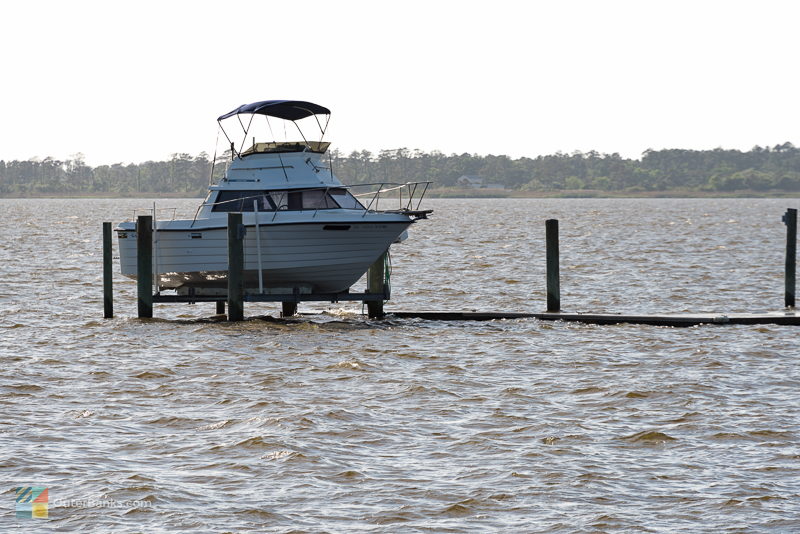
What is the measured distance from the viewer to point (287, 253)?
73.0ft

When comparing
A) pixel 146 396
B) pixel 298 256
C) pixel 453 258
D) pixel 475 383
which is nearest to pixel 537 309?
pixel 298 256

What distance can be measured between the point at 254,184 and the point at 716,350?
31.1 feet

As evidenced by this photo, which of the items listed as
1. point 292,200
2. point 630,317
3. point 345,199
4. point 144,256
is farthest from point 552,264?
point 144,256

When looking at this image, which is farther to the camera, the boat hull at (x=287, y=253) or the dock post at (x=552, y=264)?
the dock post at (x=552, y=264)

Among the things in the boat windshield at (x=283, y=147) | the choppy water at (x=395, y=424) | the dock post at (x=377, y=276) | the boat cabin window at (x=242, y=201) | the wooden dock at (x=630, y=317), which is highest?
the boat windshield at (x=283, y=147)

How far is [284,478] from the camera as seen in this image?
1190 cm

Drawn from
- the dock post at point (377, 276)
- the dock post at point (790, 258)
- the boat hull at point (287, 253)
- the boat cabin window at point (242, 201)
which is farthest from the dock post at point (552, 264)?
the boat cabin window at point (242, 201)

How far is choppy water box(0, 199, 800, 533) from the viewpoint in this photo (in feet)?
35.3

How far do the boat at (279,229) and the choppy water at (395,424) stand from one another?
1057 millimetres

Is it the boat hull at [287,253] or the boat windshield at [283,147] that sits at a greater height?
the boat windshield at [283,147]

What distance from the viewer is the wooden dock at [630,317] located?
21.3 meters

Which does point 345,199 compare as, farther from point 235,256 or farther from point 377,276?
point 235,256

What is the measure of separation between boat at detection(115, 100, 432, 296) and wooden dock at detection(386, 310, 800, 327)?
5.77 ft

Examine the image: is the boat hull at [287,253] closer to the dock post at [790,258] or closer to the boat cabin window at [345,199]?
the boat cabin window at [345,199]
